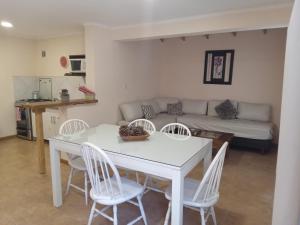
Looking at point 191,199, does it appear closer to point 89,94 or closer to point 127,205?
point 127,205

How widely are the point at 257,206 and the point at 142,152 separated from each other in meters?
1.53

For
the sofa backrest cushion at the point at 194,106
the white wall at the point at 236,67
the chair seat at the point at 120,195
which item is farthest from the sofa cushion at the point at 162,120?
the chair seat at the point at 120,195

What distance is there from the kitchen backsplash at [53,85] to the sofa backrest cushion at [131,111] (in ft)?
2.78

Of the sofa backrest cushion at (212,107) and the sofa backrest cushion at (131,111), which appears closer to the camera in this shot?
the sofa backrest cushion at (131,111)

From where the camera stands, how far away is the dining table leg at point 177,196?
165 cm

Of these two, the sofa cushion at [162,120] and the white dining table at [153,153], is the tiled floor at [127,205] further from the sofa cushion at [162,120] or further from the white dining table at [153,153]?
the sofa cushion at [162,120]

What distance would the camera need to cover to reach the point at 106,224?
2201 millimetres

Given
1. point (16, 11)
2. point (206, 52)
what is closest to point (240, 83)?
point (206, 52)

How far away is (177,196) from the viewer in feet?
5.47

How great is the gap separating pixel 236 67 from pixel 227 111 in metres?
1.03

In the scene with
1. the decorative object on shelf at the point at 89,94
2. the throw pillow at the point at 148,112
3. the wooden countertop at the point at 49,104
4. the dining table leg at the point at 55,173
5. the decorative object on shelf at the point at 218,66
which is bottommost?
the dining table leg at the point at 55,173

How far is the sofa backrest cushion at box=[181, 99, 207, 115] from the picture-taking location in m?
5.25

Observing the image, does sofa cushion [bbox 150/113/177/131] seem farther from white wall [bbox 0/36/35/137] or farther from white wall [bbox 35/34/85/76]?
white wall [bbox 0/36/35/137]

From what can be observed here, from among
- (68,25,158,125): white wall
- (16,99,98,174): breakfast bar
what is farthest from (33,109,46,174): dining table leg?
(68,25,158,125): white wall
